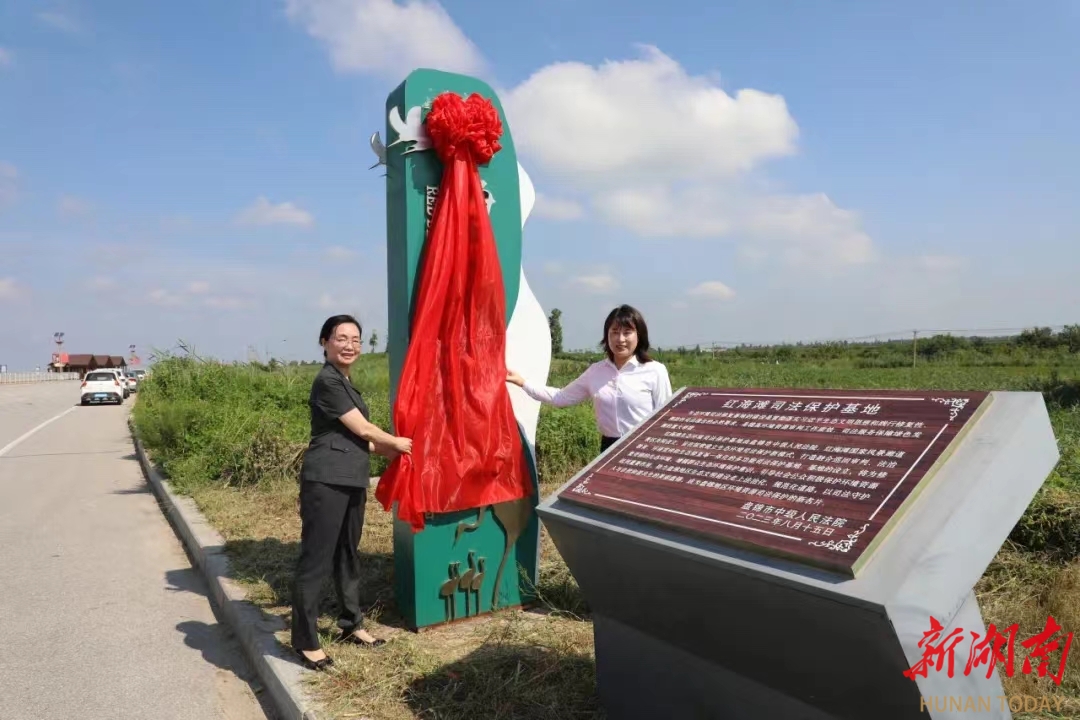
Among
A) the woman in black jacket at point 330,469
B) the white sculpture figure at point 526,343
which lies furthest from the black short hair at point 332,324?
the white sculpture figure at point 526,343

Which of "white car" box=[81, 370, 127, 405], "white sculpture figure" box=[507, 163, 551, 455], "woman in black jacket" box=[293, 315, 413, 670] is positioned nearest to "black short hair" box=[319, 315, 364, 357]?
"woman in black jacket" box=[293, 315, 413, 670]

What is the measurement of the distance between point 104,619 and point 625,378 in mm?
3308

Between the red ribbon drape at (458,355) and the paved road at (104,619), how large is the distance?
49.8 inches

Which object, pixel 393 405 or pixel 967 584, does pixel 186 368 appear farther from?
pixel 967 584

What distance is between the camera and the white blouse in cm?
346

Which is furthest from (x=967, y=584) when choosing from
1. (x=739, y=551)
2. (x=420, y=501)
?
(x=420, y=501)

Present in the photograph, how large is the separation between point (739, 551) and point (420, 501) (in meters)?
1.88

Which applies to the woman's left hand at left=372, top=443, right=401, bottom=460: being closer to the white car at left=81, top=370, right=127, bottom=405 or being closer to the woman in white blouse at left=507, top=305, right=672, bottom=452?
the woman in white blouse at left=507, top=305, right=672, bottom=452

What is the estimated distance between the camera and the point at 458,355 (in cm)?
360

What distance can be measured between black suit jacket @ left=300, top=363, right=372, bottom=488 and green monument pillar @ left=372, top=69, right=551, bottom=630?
0.56 meters

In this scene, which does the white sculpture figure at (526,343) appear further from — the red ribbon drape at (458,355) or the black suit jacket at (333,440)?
the black suit jacket at (333,440)

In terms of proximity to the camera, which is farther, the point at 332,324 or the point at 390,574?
the point at 390,574

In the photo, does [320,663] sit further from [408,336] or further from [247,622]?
[408,336]

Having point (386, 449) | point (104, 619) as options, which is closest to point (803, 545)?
point (386, 449)
